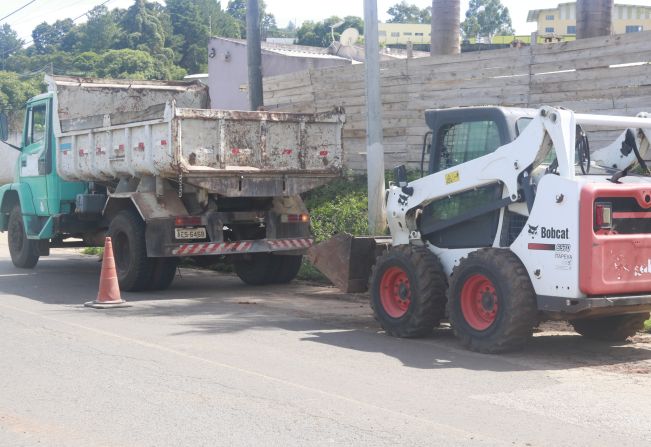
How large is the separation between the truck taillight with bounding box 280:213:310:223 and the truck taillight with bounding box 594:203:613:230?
259 inches

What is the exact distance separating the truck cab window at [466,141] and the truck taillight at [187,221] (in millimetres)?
4467

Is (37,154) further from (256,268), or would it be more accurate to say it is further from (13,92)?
(13,92)

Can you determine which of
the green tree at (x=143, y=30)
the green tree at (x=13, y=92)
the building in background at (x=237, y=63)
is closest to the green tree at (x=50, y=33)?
the green tree at (x=143, y=30)

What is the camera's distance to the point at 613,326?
9734mm

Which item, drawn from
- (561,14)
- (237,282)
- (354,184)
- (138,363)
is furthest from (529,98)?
(561,14)

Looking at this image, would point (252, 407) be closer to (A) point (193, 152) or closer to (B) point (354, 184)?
(A) point (193, 152)

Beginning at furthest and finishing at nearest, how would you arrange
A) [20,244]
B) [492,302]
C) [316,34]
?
1. [316,34]
2. [20,244]
3. [492,302]

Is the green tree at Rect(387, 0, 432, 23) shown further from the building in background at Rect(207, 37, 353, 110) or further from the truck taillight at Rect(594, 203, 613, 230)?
the truck taillight at Rect(594, 203, 613, 230)

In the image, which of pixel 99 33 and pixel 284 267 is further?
pixel 99 33

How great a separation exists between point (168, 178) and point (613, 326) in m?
6.56

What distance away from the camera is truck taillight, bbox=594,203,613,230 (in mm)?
8352

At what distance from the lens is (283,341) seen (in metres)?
9.76

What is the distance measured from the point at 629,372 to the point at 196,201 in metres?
7.17

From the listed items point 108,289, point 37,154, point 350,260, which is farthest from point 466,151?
point 37,154
